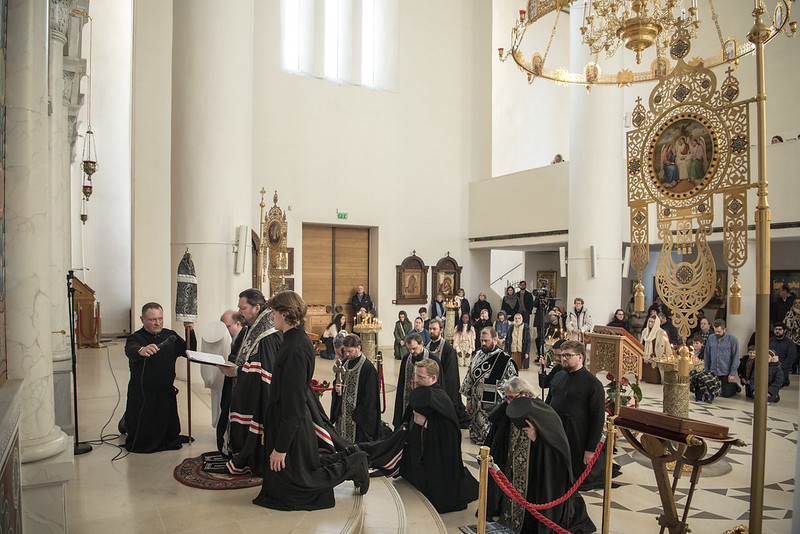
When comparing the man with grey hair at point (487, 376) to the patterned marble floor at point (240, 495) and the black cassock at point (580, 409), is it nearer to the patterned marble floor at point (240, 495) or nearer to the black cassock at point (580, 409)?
the patterned marble floor at point (240, 495)

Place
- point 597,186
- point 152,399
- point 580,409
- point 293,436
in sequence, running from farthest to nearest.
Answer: point 597,186, point 152,399, point 580,409, point 293,436

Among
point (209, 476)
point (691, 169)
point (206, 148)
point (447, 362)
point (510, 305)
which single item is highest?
point (206, 148)

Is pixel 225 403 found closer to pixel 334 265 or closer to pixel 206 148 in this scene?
pixel 206 148

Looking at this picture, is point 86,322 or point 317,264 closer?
point 86,322

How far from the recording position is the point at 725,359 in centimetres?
1065

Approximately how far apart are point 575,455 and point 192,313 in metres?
5.90

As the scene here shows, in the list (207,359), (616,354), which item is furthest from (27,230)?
(616,354)

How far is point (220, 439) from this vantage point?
5762 millimetres

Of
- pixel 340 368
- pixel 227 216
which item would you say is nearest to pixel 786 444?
pixel 340 368

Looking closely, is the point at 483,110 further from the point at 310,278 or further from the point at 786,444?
the point at 786,444

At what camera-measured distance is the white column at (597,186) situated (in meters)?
13.8

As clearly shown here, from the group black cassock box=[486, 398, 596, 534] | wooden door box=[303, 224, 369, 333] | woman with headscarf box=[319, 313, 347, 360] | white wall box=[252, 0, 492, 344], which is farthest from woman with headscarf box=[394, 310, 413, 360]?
black cassock box=[486, 398, 596, 534]

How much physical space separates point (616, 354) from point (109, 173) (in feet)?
55.1

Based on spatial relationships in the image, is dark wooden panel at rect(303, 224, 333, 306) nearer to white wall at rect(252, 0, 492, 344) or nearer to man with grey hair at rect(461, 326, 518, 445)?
white wall at rect(252, 0, 492, 344)
